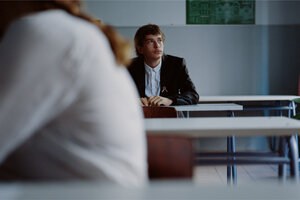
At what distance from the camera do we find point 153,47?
3236mm

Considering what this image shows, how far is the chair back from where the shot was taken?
1.01 m

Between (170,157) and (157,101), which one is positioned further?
(157,101)

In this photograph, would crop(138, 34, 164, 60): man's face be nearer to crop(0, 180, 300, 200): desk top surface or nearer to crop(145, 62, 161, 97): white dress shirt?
crop(145, 62, 161, 97): white dress shirt

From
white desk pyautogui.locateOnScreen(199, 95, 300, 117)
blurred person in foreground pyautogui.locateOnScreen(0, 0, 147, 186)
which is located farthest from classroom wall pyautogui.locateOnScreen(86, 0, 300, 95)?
blurred person in foreground pyautogui.locateOnScreen(0, 0, 147, 186)

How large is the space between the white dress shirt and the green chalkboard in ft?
7.43

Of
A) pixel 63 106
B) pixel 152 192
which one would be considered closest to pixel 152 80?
pixel 63 106

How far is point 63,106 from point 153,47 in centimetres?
253

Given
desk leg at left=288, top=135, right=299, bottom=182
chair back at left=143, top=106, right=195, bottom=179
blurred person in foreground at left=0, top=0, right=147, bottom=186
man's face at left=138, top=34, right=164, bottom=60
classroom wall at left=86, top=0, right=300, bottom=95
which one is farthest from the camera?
classroom wall at left=86, top=0, right=300, bottom=95

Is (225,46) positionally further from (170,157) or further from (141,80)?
(170,157)

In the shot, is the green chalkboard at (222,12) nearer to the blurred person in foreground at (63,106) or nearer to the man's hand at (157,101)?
the man's hand at (157,101)

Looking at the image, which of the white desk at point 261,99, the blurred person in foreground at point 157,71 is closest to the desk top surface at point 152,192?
the blurred person in foreground at point 157,71

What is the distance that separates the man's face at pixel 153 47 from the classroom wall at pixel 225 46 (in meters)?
2.12

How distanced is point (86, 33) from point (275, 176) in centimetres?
334

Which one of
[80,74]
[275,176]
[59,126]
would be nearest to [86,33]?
[80,74]
